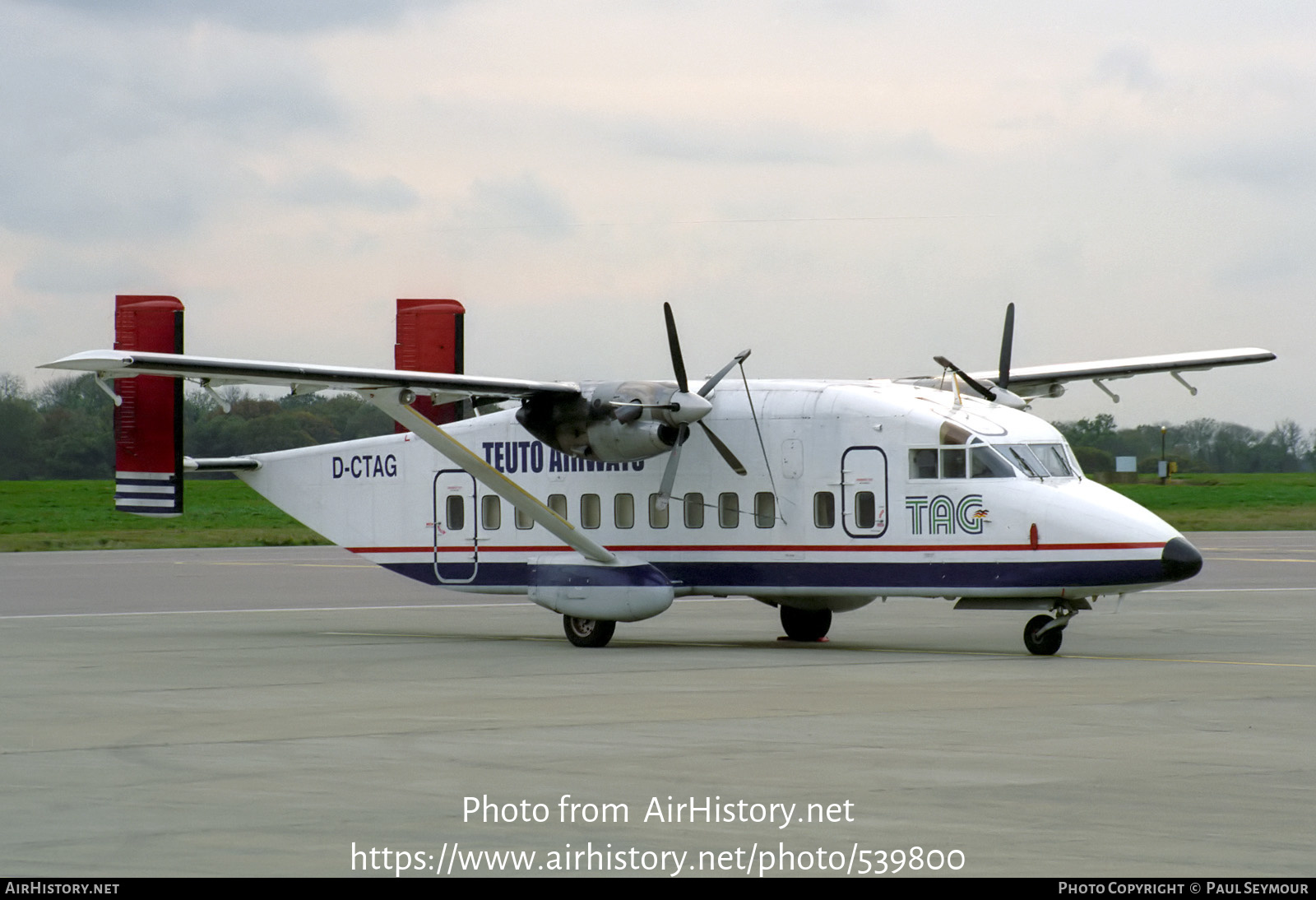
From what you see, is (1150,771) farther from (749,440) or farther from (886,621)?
(886,621)

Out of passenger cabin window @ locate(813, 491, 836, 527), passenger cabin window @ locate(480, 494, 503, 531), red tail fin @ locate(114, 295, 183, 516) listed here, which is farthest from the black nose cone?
red tail fin @ locate(114, 295, 183, 516)

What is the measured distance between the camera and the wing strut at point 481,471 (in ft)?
73.7

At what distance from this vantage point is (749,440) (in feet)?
74.9

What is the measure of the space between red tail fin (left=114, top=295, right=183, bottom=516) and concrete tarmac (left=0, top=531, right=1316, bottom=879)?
205 cm

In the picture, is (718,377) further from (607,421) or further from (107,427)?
(107,427)

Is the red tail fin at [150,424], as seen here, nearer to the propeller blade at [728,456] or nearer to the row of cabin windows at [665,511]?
the row of cabin windows at [665,511]

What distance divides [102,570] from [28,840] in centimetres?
3445

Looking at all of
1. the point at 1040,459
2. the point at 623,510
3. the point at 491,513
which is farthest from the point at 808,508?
the point at 491,513

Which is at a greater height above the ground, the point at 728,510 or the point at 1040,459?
the point at 1040,459

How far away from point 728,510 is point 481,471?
Answer: 3.32 metres

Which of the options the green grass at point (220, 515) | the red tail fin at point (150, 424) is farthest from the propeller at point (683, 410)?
the green grass at point (220, 515)

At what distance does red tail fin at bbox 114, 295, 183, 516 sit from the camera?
26578mm

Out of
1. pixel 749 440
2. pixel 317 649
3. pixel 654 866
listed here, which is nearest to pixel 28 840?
pixel 654 866

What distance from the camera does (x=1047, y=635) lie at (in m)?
20.8
